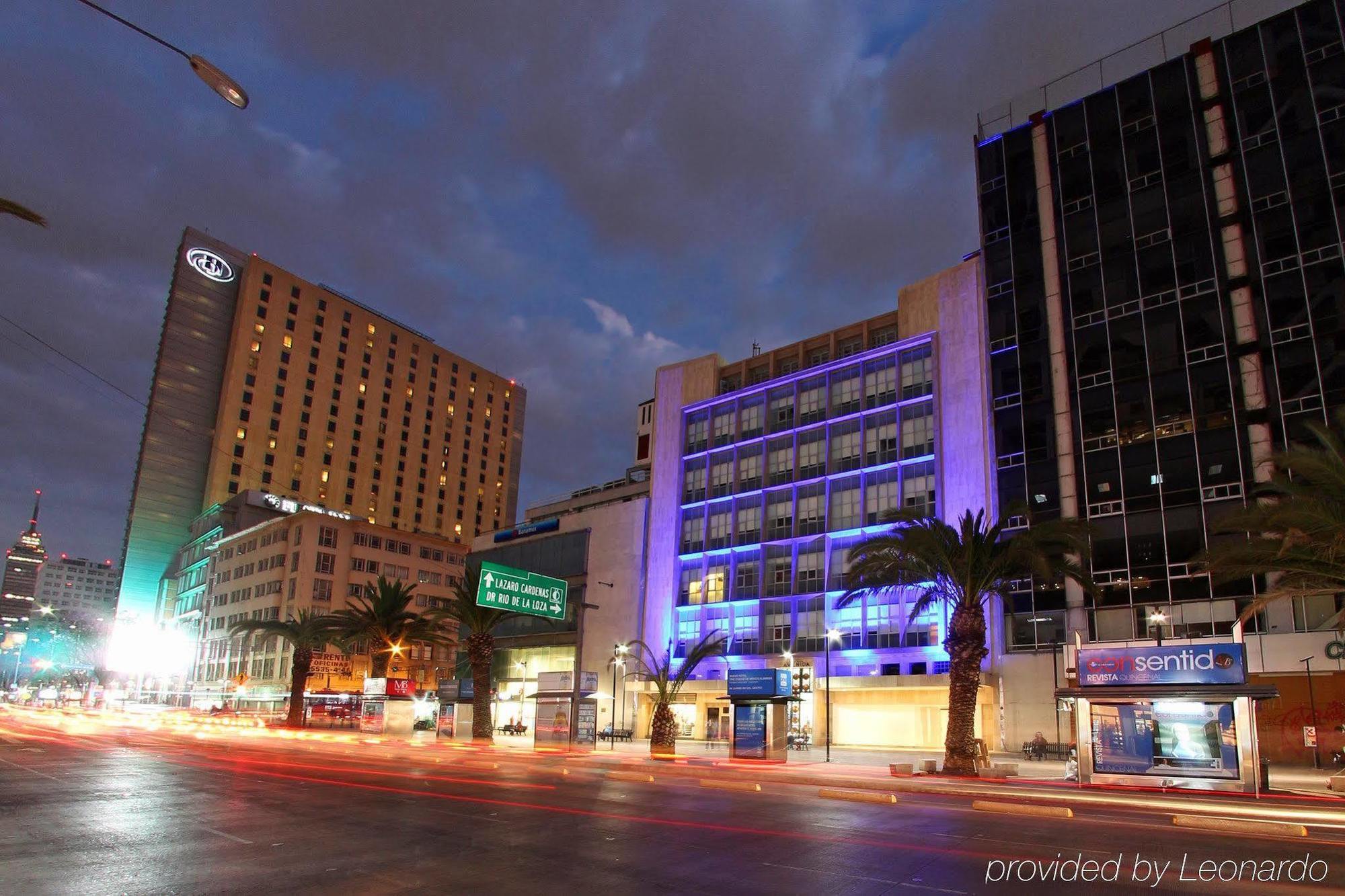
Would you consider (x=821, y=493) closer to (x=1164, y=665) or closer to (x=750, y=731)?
(x=750, y=731)

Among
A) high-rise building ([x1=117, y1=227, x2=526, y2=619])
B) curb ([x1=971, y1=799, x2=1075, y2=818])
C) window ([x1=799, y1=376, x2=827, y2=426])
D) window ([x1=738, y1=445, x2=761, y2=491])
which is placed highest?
high-rise building ([x1=117, y1=227, x2=526, y2=619])

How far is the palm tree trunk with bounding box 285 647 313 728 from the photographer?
225 feet

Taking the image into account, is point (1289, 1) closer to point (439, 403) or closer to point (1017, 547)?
point (1017, 547)

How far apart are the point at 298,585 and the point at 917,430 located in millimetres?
77043

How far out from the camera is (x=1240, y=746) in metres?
25.2

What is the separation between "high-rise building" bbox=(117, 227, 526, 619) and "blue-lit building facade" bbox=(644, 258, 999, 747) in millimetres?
81576

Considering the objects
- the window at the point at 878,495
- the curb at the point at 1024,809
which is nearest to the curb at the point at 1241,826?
the curb at the point at 1024,809

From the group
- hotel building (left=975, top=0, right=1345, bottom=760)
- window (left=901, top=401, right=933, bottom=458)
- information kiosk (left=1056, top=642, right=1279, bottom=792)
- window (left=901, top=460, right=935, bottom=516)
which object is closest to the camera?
information kiosk (left=1056, top=642, right=1279, bottom=792)

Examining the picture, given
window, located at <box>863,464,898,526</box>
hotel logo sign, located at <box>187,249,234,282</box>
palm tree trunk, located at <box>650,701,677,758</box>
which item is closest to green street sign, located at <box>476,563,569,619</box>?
palm tree trunk, located at <box>650,701,677,758</box>

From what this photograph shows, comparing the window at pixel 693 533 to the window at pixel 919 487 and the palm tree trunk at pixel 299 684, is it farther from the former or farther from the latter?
the palm tree trunk at pixel 299 684

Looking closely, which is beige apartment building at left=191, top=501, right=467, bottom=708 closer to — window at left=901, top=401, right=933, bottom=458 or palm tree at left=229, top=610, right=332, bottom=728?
palm tree at left=229, top=610, right=332, bottom=728

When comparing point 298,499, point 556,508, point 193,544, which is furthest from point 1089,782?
point 193,544

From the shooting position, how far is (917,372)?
209 feet

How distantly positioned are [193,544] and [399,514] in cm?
3155
